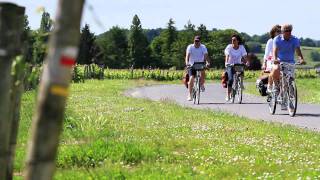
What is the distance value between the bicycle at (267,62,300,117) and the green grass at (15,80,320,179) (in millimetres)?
2402

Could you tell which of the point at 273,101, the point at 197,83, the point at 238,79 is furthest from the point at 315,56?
the point at 273,101

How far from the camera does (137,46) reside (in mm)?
154000

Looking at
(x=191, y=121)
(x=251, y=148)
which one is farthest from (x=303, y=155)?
(x=191, y=121)

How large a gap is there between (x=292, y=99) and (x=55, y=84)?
14120 millimetres

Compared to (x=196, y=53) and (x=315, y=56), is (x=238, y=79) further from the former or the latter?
(x=315, y=56)

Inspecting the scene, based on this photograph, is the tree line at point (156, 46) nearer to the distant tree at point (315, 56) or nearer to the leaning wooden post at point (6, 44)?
the distant tree at point (315, 56)

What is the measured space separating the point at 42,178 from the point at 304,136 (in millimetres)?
9518

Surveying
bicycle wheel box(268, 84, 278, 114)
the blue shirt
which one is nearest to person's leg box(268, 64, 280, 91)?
bicycle wheel box(268, 84, 278, 114)

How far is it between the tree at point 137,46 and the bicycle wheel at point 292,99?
13088cm

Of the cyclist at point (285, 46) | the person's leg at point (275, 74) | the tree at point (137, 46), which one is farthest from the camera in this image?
the tree at point (137, 46)

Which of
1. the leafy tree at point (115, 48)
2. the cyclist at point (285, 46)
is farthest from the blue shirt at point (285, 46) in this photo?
the leafy tree at point (115, 48)

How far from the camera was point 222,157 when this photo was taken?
907 cm

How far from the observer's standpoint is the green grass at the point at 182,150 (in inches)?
304

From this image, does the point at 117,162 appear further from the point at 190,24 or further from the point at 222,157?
the point at 190,24
